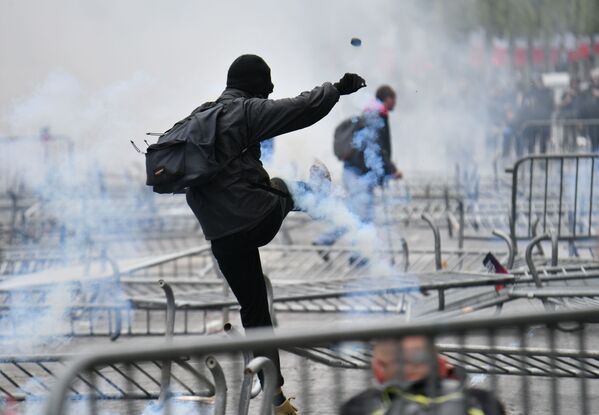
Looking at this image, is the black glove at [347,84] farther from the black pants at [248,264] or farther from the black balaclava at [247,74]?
the black pants at [248,264]

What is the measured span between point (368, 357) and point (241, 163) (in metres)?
2.69

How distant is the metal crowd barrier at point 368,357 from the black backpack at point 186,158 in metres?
1.31

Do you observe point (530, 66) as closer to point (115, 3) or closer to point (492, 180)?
point (492, 180)

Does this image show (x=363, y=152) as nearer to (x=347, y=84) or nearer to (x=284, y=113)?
(x=347, y=84)

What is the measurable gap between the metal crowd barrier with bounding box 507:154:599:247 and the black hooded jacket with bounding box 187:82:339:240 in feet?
13.8

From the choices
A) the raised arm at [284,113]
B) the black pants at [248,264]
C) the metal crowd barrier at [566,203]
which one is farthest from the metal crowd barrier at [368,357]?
the metal crowd barrier at [566,203]

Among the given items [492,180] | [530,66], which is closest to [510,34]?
[530,66]

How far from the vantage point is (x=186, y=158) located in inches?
241

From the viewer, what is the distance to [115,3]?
13.0 meters

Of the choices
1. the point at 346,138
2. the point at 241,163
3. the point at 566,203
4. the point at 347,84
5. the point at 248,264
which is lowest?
the point at 566,203

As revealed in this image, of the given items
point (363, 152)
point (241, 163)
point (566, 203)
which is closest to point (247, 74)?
point (241, 163)

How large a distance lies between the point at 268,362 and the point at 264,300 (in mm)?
1812

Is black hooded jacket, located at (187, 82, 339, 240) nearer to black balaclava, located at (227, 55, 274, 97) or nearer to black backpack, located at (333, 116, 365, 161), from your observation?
black balaclava, located at (227, 55, 274, 97)

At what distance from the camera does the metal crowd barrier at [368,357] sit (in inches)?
129
